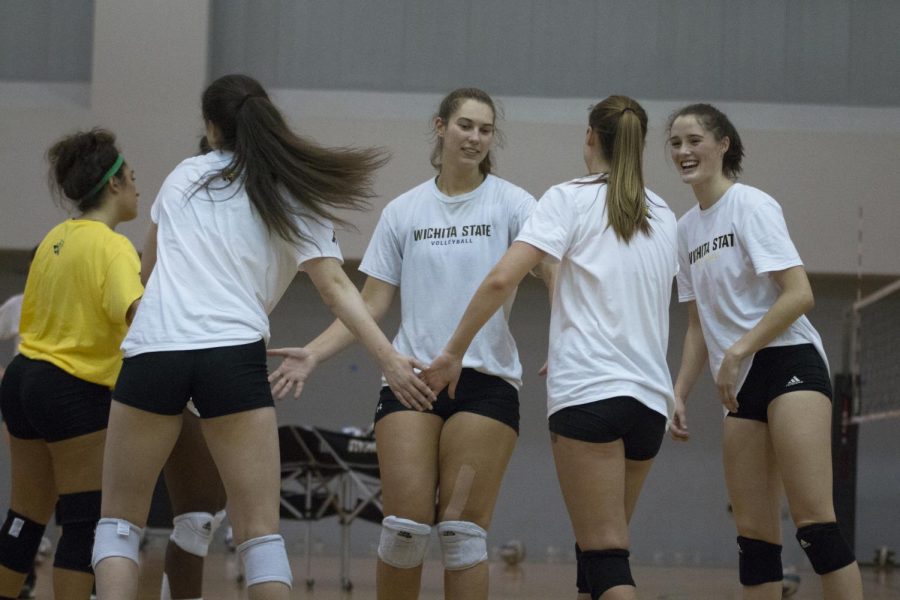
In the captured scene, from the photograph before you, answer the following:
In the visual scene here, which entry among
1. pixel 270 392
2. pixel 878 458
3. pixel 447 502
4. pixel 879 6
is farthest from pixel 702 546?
pixel 270 392

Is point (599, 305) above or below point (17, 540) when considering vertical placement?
above

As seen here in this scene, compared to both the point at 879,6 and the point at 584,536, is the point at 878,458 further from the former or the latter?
the point at 584,536

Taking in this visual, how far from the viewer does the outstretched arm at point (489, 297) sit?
3.10m

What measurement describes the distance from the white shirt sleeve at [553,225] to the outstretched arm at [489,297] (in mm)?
32

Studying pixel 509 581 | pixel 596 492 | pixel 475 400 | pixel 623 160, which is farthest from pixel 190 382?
pixel 509 581

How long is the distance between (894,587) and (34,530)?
5.71 meters

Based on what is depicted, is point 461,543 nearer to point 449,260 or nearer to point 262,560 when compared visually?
point 262,560

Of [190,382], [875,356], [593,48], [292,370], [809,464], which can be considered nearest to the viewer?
[190,382]

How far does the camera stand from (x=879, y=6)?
941 cm

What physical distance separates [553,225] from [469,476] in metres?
0.78

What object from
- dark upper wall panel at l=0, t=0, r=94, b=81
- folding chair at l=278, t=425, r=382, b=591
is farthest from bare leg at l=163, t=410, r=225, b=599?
dark upper wall panel at l=0, t=0, r=94, b=81

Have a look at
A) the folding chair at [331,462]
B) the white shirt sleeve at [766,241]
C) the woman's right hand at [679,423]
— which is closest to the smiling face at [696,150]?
the white shirt sleeve at [766,241]

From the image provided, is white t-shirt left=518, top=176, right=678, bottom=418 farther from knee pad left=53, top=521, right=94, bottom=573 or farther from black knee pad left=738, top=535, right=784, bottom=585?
knee pad left=53, top=521, right=94, bottom=573

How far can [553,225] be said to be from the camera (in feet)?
10.1
